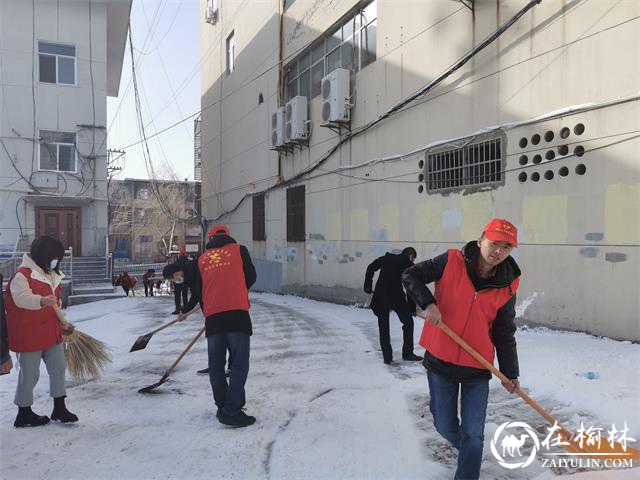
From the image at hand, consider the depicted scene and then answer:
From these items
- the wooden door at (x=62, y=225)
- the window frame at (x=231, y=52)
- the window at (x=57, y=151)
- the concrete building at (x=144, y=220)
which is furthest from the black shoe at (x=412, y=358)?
the concrete building at (x=144, y=220)

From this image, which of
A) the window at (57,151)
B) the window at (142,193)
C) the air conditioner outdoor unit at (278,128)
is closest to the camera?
the air conditioner outdoor unit at (278,128)

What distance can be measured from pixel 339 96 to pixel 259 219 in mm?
6555

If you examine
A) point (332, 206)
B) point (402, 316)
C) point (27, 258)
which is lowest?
point (402, 316)

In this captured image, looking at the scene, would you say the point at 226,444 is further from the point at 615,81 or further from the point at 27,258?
the point at 615,81

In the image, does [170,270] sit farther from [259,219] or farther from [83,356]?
[259,219]

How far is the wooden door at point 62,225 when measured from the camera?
53.0 feet

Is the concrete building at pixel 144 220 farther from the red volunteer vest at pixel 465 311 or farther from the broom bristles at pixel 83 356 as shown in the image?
the red volunteer vest at pixel 465 311

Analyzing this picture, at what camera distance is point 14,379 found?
5.02m

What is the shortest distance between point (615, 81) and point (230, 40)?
666 inches

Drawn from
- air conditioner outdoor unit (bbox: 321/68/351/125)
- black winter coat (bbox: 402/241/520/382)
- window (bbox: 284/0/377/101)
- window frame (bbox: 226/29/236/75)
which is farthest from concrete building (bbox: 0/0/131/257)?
black winter coat (bbox: 402/241/520/382)

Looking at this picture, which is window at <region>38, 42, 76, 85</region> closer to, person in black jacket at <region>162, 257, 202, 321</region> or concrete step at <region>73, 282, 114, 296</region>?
concrete step at <region>73, 282, 114, 296</region>

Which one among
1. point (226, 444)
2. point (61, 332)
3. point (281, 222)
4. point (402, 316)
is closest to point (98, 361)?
point (61, 332)

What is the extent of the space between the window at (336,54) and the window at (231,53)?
5296mm

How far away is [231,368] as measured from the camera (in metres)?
3.75
